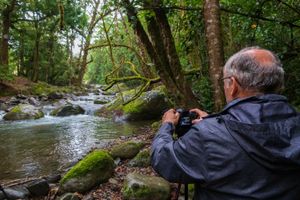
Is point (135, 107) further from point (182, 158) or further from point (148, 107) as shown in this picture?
point (182, 158)

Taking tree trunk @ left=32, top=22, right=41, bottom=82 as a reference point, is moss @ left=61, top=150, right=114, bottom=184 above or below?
below

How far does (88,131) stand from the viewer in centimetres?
1145

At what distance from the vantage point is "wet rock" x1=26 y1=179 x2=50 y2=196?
17.6 feet

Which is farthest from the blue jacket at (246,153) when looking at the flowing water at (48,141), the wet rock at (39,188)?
the flowing water at (48,141)

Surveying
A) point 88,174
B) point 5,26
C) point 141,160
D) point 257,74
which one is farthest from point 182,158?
point 5,26

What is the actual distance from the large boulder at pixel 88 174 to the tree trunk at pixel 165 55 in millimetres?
1435

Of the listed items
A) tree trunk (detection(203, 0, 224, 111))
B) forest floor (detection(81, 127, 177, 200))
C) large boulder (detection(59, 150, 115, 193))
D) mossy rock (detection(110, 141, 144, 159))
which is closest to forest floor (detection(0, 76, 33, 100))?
mossy rock (detection(110, 141, 144, 159))

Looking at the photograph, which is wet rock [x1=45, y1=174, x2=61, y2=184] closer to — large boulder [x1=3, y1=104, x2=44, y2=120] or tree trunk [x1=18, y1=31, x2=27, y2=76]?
large boulder [x1=3, y1=104, x2=44, y2=120]

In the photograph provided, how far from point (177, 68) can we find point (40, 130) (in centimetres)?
790

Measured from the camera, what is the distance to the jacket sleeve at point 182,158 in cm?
164

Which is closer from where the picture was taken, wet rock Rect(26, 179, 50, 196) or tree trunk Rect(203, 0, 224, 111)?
tree trunk Rect(203, 0, 224, 111)

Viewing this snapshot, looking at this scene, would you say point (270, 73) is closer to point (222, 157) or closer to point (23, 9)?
point (222, 157)

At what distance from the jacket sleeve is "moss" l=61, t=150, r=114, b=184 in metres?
3.72

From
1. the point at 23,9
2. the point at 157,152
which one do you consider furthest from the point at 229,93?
the point at 23,9
